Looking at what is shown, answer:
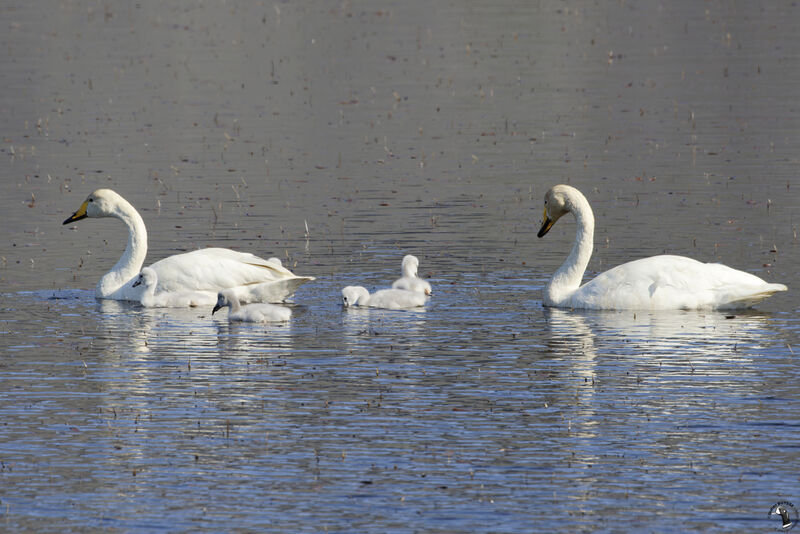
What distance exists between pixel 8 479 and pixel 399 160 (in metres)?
18.7

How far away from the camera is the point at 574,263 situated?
17828 mm

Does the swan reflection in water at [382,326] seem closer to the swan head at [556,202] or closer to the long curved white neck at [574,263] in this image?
the long curved white neck at [574,263]

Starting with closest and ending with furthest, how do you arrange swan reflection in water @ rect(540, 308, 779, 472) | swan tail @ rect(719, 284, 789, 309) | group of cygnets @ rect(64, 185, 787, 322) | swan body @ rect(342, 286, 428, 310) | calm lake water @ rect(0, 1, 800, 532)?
calm lake water @ rect(0, 1, 800, 532), swan reflection in water @ rect(540, 308, 779, 472), swan tail @ rect(719, 284, 789, 309), group of cygnets @ rect(64, 185, 787, 322), swan body @ rect(342, 286, 428, 310)

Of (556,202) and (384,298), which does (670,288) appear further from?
(384,298)

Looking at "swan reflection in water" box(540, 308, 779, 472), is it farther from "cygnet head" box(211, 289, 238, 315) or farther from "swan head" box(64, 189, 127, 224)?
"swan head" box(64, 189, 127, 224)

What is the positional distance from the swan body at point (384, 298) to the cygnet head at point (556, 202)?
2.47 meters

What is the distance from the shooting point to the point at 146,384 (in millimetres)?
13766

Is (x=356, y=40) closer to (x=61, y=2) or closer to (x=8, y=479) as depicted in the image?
(x=61, y=2)

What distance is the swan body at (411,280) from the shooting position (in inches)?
683

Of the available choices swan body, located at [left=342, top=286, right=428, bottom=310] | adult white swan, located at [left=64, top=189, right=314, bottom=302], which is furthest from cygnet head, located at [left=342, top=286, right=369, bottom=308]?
adult white swan, located at [left=64, top=189, right=314, bottom=302]

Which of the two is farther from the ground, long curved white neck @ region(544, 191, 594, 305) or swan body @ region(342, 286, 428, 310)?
long curved white neck @ region(544, 191, 594, 305)

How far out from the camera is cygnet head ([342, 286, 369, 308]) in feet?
56.0

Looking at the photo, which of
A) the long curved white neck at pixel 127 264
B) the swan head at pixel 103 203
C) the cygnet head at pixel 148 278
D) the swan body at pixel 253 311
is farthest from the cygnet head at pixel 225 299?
the swan head at pixel 103 203

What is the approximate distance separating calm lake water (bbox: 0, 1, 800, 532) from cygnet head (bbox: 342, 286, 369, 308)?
396 mm
